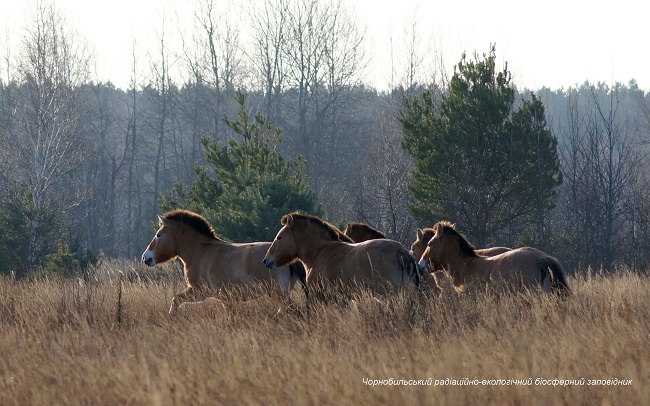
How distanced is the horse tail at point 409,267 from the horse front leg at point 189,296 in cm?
324

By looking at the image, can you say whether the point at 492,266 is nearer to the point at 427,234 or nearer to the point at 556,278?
the point at 556,278

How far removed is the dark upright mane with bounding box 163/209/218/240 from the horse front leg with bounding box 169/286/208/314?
991 millimetres

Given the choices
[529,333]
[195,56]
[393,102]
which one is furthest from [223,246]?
[195,56]

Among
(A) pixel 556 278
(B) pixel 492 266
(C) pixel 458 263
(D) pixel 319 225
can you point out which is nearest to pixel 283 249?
(D) pixel 319 225

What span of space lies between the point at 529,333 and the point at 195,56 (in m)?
45.5

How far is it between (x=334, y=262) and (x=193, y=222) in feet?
11.0

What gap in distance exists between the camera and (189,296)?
1298 centimetres

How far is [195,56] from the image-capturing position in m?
52.0

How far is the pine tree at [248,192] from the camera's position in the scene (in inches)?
758

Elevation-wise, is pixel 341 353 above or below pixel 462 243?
below

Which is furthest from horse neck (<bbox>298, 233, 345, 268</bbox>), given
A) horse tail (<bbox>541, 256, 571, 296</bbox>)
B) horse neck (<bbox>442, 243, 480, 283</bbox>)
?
horse tail (<bbox>541, 256, 571, 296</bbox>)

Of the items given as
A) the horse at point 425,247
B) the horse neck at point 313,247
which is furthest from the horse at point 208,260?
the horse at point 425,247

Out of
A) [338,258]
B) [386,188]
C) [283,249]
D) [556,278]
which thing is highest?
[386,188]

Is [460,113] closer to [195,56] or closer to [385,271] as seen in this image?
[385,271]
